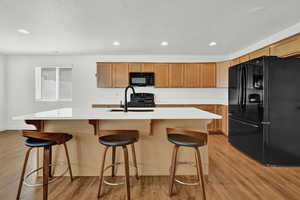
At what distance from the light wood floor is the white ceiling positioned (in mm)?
2370

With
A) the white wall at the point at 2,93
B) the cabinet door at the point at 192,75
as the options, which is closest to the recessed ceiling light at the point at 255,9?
the cabinet door at the point at 192,75

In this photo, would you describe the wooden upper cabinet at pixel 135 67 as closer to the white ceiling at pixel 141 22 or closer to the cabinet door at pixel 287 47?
the white ceiling at pixel 141 22

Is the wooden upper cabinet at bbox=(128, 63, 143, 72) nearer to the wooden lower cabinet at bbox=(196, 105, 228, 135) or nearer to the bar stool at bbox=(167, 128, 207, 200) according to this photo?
the wooden lower cabinet at bbox=(196, 105, 228, 135)

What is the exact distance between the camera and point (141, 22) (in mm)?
2730

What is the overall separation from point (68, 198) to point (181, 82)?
3875mm

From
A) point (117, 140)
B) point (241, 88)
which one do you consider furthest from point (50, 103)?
point (241, 88)

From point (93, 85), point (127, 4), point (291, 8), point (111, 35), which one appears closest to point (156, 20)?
point (127, 4)

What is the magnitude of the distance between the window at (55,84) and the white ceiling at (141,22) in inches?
41.8

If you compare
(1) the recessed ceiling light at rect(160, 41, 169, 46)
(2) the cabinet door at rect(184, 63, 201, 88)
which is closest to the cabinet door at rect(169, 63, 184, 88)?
(2) the cabinet door at rect(184, 63, 201, 88)

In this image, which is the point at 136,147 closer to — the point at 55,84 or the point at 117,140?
the point at 117,140

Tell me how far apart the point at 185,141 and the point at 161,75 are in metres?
3.28

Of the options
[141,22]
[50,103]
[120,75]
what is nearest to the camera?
[141,22]

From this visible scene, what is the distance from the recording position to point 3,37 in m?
3.51

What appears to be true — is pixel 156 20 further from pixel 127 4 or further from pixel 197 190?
pixel 197 190
